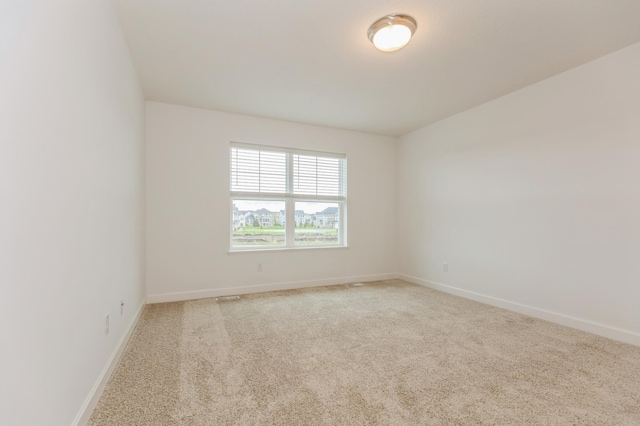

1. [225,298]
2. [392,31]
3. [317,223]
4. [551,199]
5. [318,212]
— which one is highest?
[392,31]

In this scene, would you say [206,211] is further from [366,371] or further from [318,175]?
[366,371]

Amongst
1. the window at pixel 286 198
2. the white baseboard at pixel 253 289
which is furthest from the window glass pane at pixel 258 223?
the white baseboard at pixel 253 289

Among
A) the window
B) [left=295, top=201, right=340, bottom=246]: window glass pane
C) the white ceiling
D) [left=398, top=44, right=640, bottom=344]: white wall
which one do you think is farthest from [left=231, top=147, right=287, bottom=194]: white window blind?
[left=398, top=44, right=640, bottom=344]: white wall

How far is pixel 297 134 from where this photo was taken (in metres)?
4.45

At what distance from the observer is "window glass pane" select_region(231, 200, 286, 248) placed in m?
4.19

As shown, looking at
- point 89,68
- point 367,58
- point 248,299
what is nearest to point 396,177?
point 367,58

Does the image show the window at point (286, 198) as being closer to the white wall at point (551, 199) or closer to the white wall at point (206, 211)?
the white wall at point (206, 211)

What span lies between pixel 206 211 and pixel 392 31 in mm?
2992

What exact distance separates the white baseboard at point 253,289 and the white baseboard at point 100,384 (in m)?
1.09

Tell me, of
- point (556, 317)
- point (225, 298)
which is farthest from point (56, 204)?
point (556, 317)

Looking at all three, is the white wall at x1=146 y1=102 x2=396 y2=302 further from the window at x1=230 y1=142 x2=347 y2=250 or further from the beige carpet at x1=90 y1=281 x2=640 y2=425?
the beige carpet at x1=90 y1=281 x2=640 y2=425

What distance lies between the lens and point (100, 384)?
1744 millimetres

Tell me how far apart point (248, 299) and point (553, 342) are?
319cm

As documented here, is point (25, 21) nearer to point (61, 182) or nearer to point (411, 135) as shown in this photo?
point (61, 182)
